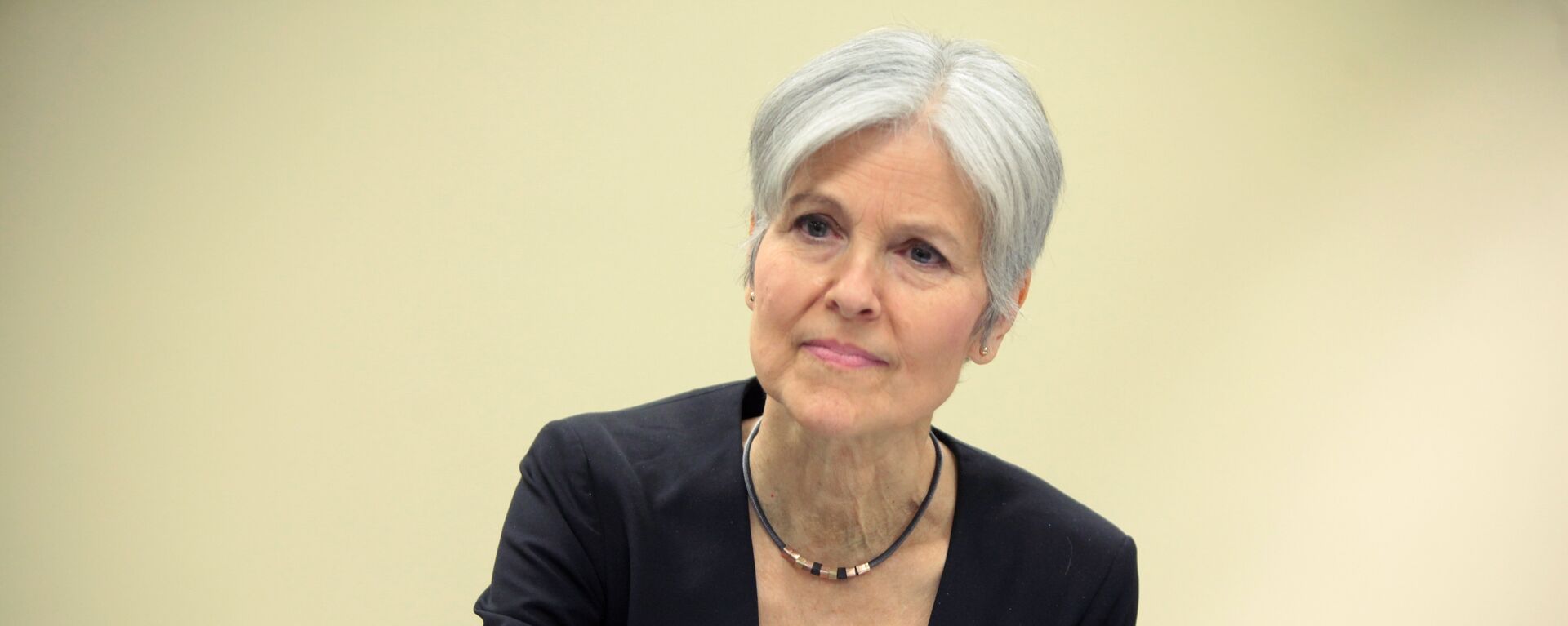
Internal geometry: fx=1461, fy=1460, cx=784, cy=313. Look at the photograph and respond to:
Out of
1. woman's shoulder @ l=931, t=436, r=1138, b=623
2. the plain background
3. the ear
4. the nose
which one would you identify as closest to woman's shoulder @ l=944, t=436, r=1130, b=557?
woman's shoulder @ l=931, t=436, r=1138, b=623

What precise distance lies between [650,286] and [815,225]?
1158 millimetres

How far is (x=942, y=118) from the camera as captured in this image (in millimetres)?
1668

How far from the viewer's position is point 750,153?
1.78m

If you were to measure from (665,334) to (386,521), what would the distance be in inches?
24.9

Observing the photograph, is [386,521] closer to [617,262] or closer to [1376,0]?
[617,262]

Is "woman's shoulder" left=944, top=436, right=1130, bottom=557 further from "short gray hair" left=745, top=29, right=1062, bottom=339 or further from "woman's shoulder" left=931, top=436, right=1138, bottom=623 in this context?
"short gray hair" left=745, top=29, right=1062, bottom=339

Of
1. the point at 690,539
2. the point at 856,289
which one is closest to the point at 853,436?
the point at 856,289

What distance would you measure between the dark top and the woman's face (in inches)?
10.6

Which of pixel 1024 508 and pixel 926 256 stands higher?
pixel 926 256

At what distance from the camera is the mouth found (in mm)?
1674

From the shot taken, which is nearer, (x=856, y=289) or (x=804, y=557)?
(x=856, y=289)

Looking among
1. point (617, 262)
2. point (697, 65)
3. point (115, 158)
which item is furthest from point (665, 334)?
point (115, 158)

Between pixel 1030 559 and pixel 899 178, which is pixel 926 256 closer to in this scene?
pixel 899 178

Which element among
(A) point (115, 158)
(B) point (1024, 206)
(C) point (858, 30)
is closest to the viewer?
(B) point (1024, 206)
